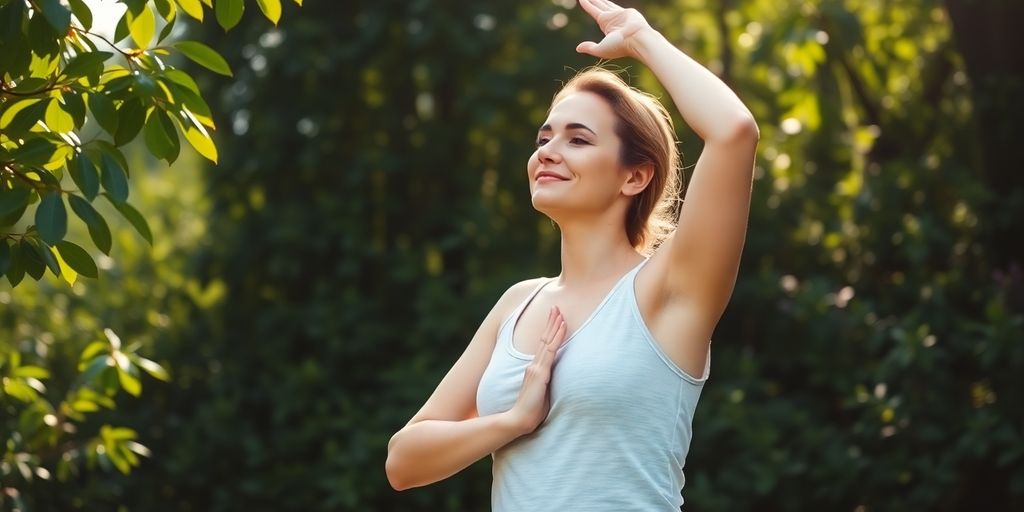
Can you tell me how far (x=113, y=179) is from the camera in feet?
7.43

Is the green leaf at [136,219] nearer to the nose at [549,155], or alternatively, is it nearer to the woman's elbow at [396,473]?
the woman's elbow at [396,473]

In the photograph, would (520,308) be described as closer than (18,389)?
Yes

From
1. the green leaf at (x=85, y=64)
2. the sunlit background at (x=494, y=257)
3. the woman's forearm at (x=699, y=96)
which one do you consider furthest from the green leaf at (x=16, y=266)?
the sunlit background at (x=494, y=257)

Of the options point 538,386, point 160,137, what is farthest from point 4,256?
point 538,386

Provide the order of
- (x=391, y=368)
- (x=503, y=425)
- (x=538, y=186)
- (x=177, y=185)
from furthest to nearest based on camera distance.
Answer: (x=177, y=185) → (x=391, y=368) → (x=538, y=186) → (x=503, y=425)

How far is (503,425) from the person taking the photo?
6.97ft

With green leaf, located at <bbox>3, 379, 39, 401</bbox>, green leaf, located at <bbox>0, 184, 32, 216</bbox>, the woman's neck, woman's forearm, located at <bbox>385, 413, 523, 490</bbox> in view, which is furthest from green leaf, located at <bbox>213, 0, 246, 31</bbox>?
green leaf, located at <bbox>3, 379, 39, 401</bbox>

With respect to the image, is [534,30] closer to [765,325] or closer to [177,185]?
[765,325]

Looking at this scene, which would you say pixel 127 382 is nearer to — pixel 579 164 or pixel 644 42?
pixel 579 164

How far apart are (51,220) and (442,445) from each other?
805 mm

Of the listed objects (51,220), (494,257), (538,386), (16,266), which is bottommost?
(494,257)

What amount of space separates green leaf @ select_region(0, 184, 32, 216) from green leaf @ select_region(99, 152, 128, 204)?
0.14m

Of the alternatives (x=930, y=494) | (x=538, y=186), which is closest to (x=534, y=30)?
(x=930, y=494)

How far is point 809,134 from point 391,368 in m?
2.19
